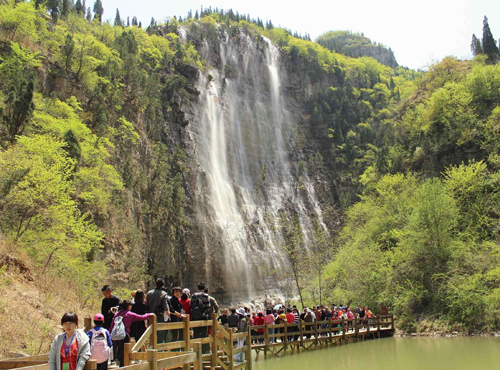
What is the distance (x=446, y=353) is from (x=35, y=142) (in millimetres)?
21285

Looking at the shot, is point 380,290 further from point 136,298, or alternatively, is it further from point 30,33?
point 30,33

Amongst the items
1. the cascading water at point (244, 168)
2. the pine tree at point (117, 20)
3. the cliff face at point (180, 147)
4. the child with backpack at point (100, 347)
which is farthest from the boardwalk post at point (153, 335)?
the pine tree at point (117, 20)

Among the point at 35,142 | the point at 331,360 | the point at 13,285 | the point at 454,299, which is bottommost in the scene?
the point at 331,360

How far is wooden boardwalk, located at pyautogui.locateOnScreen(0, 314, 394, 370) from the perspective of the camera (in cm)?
657

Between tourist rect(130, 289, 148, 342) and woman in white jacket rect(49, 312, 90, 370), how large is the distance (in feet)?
10.4

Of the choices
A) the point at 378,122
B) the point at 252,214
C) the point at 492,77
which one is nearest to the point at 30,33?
the point at 252,214

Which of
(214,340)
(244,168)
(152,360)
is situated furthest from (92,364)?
(244,168)

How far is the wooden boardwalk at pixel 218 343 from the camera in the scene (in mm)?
6573

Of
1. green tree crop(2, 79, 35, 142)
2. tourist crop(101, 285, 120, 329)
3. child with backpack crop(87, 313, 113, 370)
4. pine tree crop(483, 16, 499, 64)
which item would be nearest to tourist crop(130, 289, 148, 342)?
tourist crop(101, 285, 120, 329)

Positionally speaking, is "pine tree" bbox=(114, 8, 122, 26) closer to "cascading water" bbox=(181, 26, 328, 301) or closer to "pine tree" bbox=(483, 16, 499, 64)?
"cascading water" bbox=(181, 26, 328, 301)

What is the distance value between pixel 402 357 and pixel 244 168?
3897 cm

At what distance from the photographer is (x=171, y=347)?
8250 mm

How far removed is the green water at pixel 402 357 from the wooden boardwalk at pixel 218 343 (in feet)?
2.67

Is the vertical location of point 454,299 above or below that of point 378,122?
below
